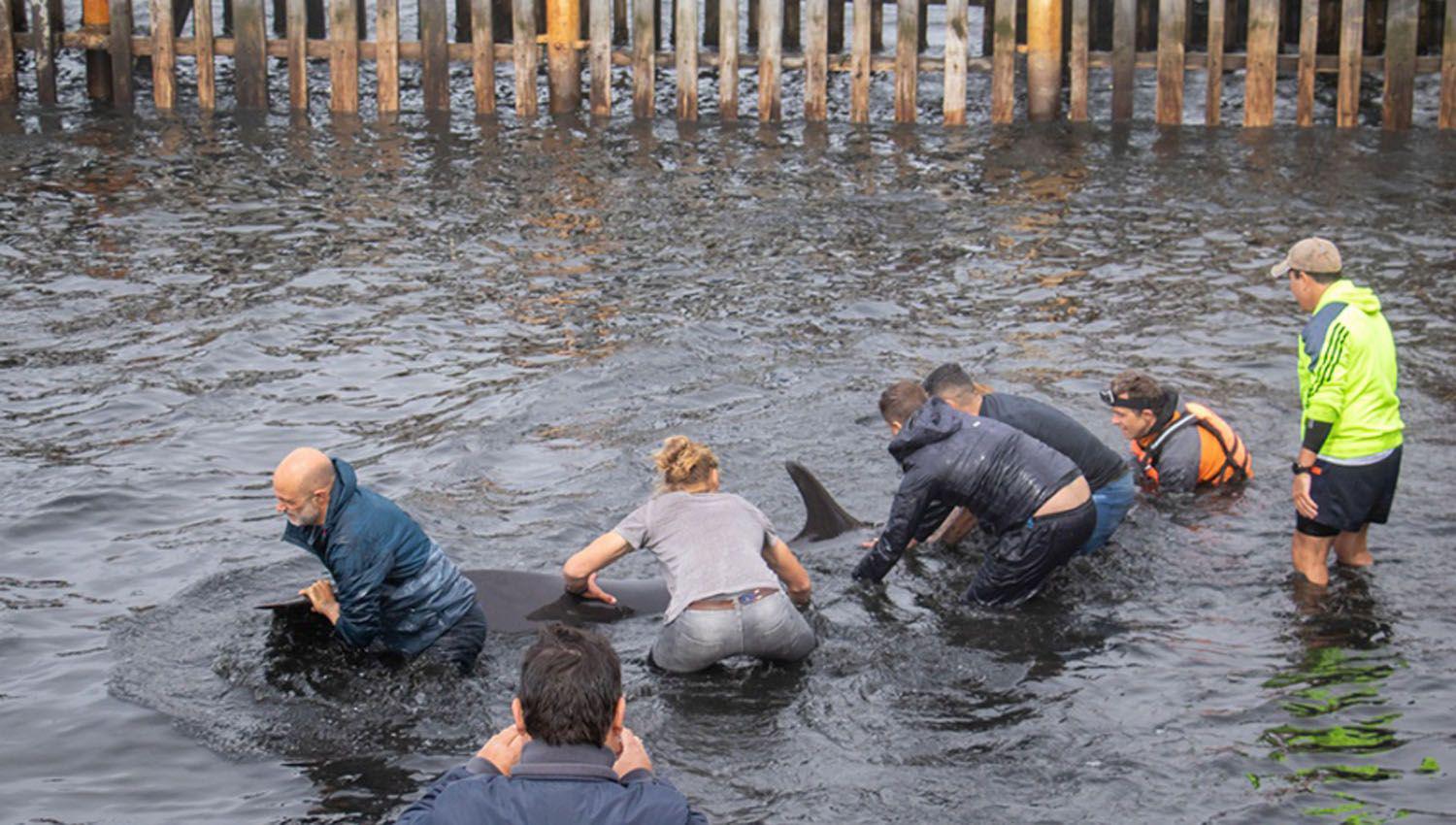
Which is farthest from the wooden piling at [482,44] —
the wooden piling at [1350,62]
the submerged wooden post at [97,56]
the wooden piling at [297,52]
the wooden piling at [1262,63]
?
the wooden piling at [1350,62]

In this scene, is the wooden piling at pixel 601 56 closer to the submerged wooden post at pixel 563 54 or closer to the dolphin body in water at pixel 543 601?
the submerged wooden post at pixel 563 54

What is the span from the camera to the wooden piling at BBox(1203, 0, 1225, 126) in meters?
21.1

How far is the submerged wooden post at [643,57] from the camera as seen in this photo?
22016 millimetres

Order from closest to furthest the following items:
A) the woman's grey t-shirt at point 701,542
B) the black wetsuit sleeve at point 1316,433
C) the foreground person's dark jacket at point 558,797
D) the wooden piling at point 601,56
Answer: the foreground person's dark jacket at point 558,797
the woman's grey t-shirt at point 701,542
the black wetsuit sleeve at point 1316,433
the wooden piling at point 601,56

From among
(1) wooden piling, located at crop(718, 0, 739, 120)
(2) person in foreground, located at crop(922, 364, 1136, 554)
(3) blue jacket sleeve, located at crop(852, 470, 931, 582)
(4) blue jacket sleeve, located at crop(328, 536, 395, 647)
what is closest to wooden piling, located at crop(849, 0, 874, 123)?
(1) wooden piling, located at crop(718, 0, 739, 120)

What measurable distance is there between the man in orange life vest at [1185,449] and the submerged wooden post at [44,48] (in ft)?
55.6

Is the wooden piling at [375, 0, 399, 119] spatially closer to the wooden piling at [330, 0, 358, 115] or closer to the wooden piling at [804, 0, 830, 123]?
the wooden piling at [330, 0, 358, 115]

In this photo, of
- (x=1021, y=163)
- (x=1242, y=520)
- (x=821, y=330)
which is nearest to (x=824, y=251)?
(x=821, y=330)

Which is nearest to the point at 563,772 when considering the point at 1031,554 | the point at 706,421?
the point at 1031,554

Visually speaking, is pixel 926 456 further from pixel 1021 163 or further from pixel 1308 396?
pixel 1021 163

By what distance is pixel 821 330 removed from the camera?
49.5 ft

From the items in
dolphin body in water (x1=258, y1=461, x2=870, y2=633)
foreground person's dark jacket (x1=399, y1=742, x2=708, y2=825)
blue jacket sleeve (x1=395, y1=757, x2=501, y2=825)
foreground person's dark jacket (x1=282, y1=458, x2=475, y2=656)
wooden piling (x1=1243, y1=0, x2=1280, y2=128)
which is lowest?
dolphin body in water (x1=258, y1=461, x2=870, y2=633)

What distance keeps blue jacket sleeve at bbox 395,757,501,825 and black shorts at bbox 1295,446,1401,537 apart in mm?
5693

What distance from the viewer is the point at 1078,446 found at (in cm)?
997
